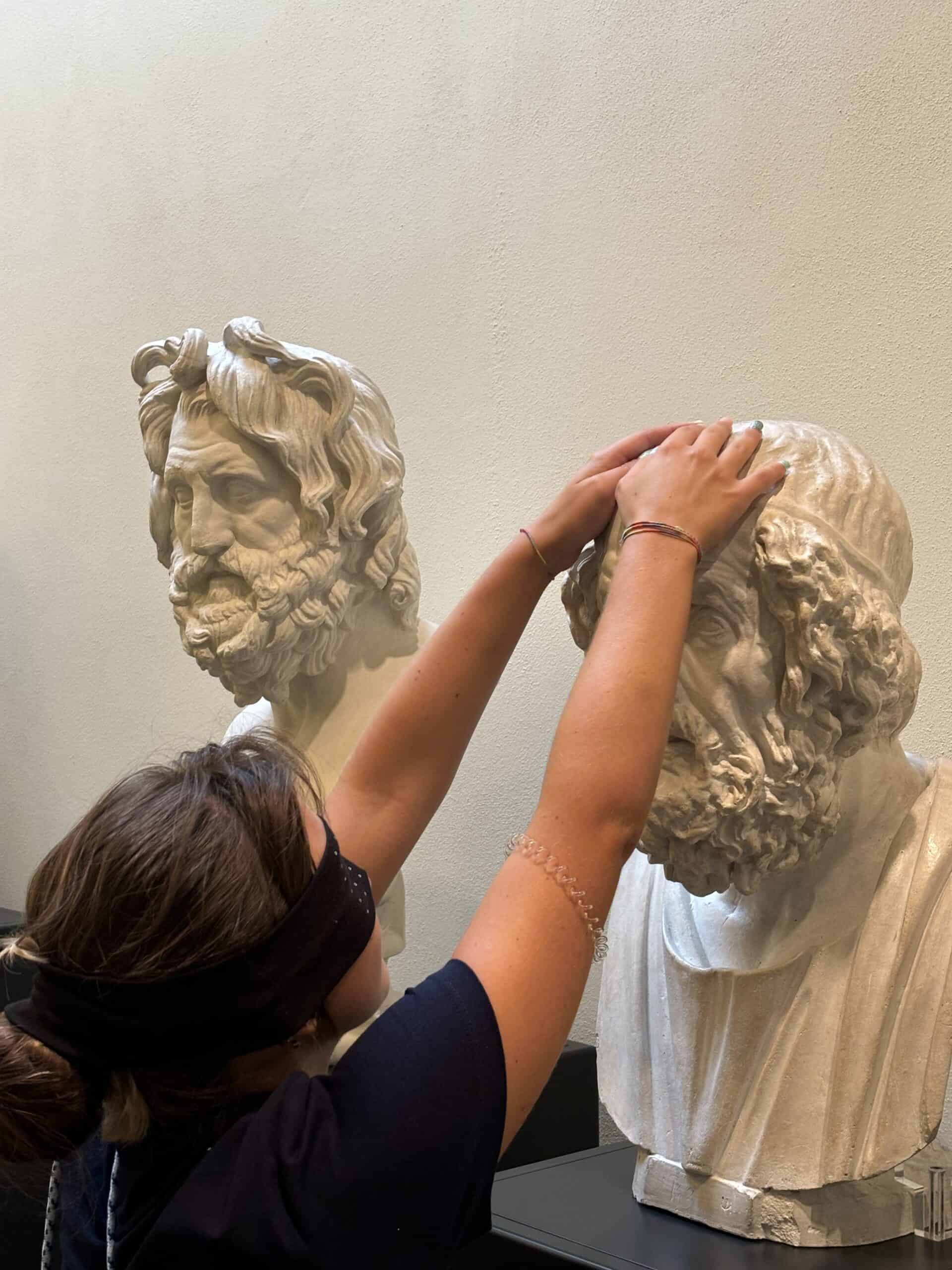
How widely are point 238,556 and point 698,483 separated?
3.92 ft

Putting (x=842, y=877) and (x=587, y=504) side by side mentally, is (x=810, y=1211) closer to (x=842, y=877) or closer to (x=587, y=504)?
(x=842, y=877)

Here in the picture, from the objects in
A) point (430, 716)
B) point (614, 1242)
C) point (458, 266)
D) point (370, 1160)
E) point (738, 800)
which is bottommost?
point (614, 1242)

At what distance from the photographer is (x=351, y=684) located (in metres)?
2.73

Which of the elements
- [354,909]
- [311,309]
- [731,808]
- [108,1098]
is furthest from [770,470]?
[311,309]

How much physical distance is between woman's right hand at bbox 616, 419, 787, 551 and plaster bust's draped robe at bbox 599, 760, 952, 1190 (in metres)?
0.68

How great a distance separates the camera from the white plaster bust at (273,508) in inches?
99.0

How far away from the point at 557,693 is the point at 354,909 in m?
1.98

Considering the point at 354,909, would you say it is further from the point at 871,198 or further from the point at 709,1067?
the point at 871,198

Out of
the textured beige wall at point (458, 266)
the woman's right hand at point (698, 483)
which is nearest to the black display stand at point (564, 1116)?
the textured beige wall at point (458, 266)

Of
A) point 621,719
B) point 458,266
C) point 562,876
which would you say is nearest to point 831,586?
point 621,719

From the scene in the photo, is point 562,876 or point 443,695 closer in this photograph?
point 562,876

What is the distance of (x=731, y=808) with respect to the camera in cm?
173

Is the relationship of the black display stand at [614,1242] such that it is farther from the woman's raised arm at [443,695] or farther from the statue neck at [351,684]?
the statue neck at [351,684]

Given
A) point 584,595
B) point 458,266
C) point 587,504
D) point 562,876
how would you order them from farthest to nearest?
point 458,266
point 584,595
point 587,504
point 562,876
